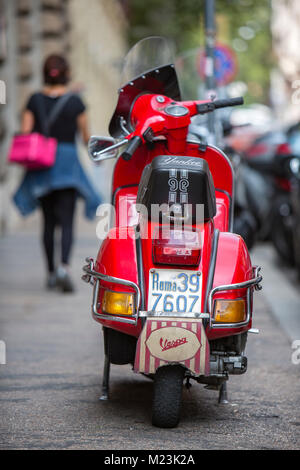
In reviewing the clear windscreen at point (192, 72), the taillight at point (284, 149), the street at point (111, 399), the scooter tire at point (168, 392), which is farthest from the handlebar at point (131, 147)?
the clear windscreen at point (192, 72)

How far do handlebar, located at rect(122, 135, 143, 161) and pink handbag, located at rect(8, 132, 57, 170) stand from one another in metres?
3.95

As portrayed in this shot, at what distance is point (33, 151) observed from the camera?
27.3 feet

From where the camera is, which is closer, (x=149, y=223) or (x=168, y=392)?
(x=168, y=392)

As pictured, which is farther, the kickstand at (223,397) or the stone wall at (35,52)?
the stone wall at (35,52)

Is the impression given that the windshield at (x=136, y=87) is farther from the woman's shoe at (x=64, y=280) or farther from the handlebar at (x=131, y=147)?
the woman's shoe at (x=64, y=280)

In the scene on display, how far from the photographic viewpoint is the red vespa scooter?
414 cm

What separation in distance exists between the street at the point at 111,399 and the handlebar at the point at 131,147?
119 cm

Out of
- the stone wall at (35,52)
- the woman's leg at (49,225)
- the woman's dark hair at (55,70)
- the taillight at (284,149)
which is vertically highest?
the stone wall at (35,52)

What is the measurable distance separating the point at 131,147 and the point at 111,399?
4.23ft

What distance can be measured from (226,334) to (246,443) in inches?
18.9

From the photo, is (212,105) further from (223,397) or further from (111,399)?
(111,399)

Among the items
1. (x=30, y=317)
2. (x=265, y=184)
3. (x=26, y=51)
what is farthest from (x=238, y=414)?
(x=26, y=51)

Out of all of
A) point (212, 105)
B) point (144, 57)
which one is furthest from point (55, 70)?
point (212, 105)

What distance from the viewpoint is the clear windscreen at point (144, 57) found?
524cm
